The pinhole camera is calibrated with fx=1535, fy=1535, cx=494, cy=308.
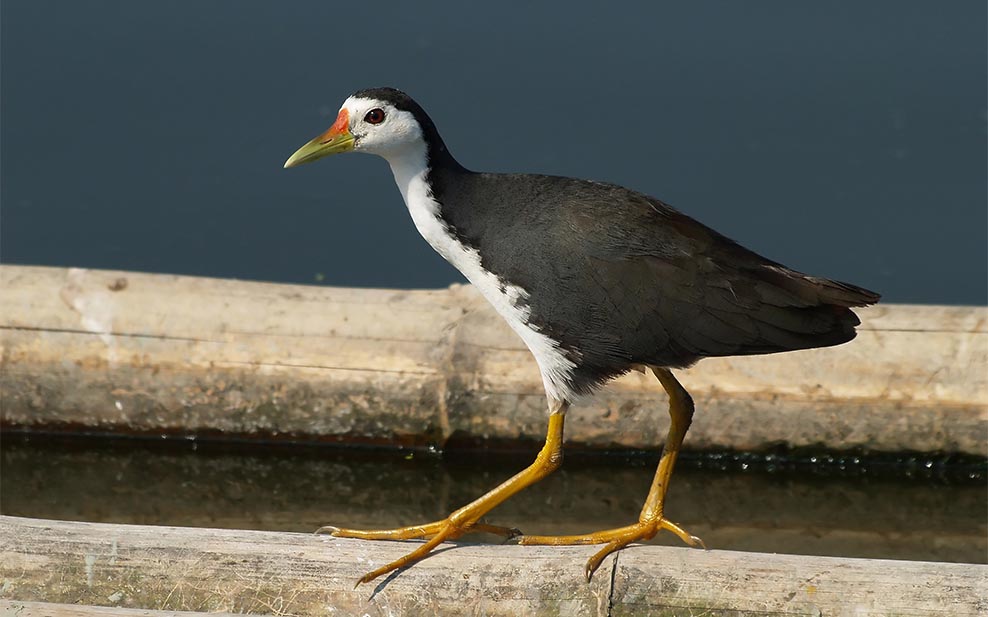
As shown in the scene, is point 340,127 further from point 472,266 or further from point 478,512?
point 478,512

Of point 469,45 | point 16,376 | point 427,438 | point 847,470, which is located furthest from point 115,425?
point 469,45

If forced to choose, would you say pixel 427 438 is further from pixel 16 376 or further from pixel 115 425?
pixel 16 376

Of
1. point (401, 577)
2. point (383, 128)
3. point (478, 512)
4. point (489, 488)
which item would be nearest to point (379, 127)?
point (383, 128)

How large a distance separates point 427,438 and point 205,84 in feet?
10.8

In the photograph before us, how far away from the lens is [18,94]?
8.00 m

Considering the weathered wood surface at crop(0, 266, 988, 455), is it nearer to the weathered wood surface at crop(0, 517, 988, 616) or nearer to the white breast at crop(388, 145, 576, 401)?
the white breast at crop(388, 145, 576, 401)

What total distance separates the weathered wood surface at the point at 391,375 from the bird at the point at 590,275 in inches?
52.6

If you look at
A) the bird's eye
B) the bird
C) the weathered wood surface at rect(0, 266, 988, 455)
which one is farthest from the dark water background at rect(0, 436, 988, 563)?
the bird's eye

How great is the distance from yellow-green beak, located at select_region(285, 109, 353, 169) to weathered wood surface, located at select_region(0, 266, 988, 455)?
1.37 m

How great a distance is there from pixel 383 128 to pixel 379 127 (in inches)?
0.6

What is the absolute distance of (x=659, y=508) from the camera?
4266 millimetres

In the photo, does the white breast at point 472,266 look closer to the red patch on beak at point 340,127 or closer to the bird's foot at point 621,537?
the red patch on beak at point 340,127

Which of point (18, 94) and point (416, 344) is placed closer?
point (416, 344)

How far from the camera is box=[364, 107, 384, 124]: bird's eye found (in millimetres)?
4062
